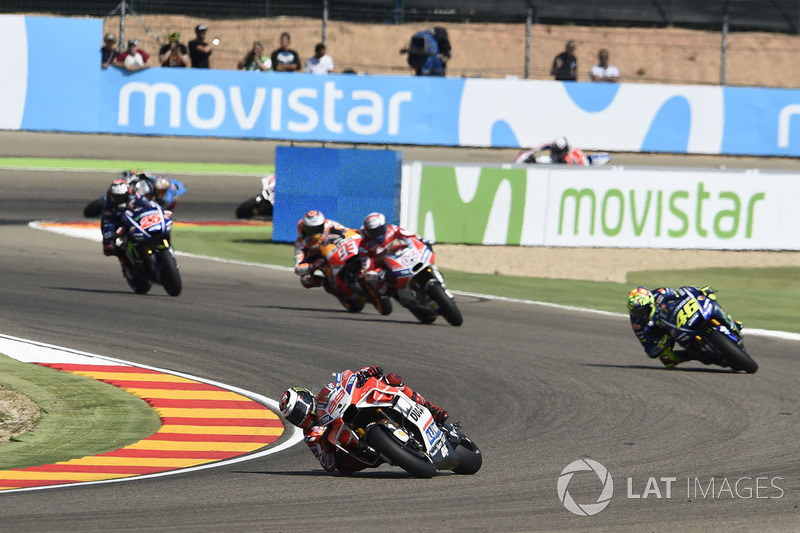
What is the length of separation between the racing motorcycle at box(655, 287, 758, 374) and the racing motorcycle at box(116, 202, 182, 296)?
6.61 metres

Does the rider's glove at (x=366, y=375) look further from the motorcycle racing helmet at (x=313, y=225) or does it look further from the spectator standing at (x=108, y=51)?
the spectator standing at (x=108, y=51)

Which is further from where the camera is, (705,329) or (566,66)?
(566,66)

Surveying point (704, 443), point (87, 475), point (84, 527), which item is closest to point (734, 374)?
point (704, 443)

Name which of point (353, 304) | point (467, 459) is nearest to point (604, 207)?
point (353, 304)

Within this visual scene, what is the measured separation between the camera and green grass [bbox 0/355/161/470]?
376 inches

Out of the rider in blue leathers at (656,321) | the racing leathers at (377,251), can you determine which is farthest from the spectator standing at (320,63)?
the rider in blue leathers at (656,321)

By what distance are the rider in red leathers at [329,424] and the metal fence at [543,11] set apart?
22455 millimetres

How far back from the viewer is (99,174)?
26031 millimetres

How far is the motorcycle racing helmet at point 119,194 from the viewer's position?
16969 millimetres

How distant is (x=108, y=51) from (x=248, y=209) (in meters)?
4.76

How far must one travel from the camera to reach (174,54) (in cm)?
2742

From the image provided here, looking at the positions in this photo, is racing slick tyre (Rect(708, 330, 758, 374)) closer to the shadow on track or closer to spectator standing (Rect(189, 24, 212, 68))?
the shadow on track

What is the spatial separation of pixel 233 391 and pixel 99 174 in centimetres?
1502

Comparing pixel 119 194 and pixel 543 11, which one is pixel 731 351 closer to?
pixel 119 194
